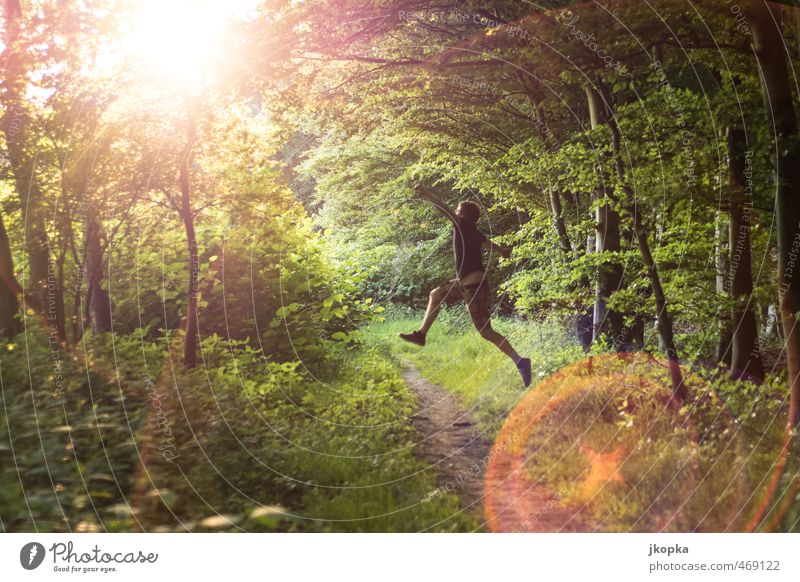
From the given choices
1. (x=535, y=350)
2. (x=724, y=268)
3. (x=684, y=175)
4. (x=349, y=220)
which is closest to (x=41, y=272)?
(x=349, y=220)

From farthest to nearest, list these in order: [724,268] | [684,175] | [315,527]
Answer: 1. [724,268]
2. [684,175]
3. [315,527]

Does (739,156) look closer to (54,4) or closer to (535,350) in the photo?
(535,350)

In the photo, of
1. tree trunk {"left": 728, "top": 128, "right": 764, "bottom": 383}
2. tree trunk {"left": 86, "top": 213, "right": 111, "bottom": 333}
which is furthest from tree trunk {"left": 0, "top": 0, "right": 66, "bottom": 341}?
tree trunk {"left": 728, "top": 128, "right": 764, "bottom": 383}

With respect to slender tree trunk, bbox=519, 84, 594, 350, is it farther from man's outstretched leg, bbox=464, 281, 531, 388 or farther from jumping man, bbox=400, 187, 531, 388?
jumping man, bbox=400, 187, 531, 388

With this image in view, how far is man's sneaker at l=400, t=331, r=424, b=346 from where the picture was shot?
5.43 metres

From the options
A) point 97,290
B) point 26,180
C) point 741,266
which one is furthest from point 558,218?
point 26,180

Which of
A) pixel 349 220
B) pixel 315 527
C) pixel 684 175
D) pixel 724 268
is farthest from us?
pixel 724 268

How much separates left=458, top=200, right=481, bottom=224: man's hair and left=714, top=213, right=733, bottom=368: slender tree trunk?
2.45 m

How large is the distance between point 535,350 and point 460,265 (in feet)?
4.18

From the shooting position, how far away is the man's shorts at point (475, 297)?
5.46 meters

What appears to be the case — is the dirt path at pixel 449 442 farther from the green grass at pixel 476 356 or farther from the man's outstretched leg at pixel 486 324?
the man's outstretched leg at pixel 486 324

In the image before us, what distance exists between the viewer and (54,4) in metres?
4.70

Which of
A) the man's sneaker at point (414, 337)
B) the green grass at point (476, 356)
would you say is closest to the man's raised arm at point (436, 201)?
the green grass at point (476, 356)

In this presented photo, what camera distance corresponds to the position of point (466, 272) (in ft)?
18.0
